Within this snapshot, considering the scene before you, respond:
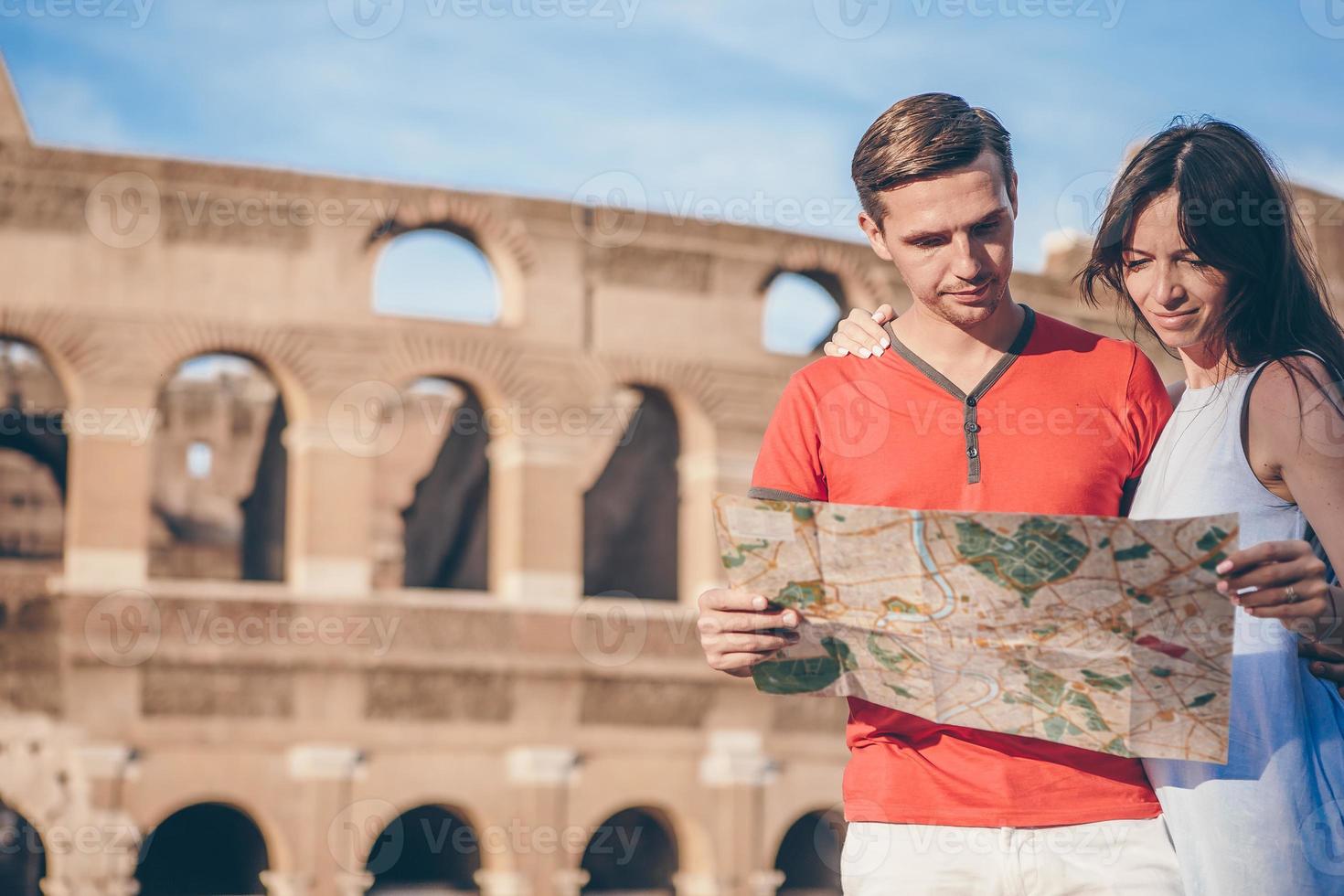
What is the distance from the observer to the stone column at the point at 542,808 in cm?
1469

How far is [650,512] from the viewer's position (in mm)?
20297

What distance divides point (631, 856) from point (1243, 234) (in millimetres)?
16669

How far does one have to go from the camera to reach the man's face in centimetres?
290

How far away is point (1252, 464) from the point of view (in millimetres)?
2811

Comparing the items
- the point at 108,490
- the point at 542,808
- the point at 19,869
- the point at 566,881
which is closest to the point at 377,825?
the point at 542,808

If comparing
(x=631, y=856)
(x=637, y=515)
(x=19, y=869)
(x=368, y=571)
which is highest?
(x=637, y=515)

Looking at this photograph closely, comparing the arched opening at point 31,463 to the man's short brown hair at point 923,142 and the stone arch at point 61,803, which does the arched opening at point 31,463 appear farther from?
the man's short brown hair at point 923,142

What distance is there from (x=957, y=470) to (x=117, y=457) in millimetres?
12465

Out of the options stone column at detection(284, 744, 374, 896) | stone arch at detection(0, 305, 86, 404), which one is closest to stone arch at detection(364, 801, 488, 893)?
stone column at detection(284, 744, 374, 896)

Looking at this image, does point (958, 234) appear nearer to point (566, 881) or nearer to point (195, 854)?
point (566, 881)

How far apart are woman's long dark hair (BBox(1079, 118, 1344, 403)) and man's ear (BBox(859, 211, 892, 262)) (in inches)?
16.4

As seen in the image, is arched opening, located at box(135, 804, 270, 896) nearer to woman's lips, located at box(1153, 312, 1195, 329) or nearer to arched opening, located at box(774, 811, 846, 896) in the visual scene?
arched opening, located at box(774, 811, 846, 896)

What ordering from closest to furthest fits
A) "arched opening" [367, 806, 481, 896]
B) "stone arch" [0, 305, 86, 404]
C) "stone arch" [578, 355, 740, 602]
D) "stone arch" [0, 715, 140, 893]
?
"stone arch" [0, 715, 140, 893]
"stone arch" [0, 305, 86, 404]
"stone arch" [578, 355, 740, 602]
"arched opening" [367, 806, 481, 896]

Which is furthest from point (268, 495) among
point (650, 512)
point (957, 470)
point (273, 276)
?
point (957, 470)
